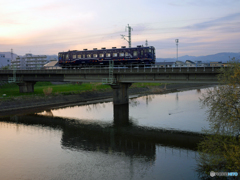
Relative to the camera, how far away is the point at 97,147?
76.0 feet

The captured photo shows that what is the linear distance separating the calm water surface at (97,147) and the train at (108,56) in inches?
467

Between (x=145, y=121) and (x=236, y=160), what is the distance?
67.0 ft

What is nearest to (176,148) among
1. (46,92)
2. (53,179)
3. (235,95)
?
(235,95)

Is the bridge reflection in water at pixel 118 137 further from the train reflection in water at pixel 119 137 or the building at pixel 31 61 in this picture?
the building at pixel 31 61

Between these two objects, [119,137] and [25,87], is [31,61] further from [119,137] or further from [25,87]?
[119,137]

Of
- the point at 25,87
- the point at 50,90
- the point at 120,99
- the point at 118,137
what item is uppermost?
the point at 25,87

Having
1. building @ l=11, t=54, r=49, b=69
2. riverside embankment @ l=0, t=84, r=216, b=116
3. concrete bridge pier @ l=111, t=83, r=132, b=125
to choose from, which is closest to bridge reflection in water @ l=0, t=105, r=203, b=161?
concrete bridge pier @ l=111, t=83, r=132, b=125

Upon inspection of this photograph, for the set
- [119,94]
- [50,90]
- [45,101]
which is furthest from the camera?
[50,90]

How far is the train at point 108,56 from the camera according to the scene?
44250 millimetres

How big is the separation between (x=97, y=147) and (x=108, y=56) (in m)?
27.2

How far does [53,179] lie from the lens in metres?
16.5

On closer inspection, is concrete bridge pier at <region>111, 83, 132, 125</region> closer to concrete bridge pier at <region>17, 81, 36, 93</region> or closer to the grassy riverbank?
the grassy riverbank

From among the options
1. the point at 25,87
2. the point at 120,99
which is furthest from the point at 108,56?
the point at 25,87

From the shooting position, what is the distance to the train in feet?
145
